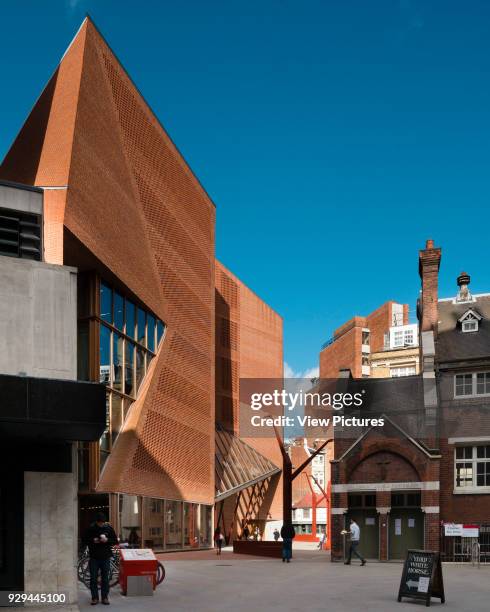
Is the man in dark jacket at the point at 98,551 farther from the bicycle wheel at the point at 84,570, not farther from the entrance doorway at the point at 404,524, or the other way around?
the entrance doorway at the point at 404,524

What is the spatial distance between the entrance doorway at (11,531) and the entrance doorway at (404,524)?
21.8m

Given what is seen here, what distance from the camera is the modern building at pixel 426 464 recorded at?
35.1 meters

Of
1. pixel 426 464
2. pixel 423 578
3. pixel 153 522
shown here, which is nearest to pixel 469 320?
pixel 426 464

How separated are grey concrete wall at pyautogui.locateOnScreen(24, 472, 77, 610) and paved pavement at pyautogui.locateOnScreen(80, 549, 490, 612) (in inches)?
30.0

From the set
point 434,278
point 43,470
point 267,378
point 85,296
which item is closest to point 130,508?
point 85,296

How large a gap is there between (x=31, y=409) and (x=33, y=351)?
1555 millimetres

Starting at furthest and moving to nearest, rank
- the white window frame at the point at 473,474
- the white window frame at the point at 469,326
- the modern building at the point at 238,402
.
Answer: the modern building at the point at 238,402, the white window frame at the point at 469,326, the white window frame at the point at 473,474

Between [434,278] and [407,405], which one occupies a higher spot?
[434,278]

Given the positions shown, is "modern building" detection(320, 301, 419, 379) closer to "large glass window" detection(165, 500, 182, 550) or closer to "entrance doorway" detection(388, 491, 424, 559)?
"large glass window" detection(165, 500, 182, 550)

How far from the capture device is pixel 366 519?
3638 centimetres

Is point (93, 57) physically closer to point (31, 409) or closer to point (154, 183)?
point (154, 183)

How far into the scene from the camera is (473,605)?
18.2 metres

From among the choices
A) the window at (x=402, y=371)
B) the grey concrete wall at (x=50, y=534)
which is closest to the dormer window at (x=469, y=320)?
the grey concrete wall at (x=50, y=534)

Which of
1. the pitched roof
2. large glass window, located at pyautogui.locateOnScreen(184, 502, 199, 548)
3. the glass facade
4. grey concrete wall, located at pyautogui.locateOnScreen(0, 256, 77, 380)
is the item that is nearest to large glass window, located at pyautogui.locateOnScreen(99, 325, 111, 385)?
the glass facade
